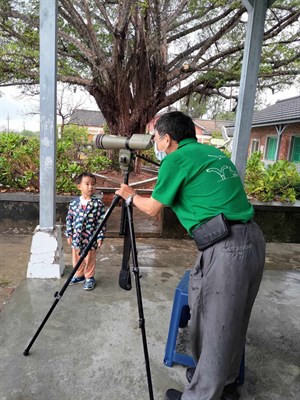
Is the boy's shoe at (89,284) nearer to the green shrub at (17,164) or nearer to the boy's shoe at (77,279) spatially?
the boy's shoe at (77,279)

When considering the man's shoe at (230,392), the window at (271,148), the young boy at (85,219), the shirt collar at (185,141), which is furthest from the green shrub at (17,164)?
the window at (271,148)

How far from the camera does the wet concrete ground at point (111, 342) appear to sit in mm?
1672

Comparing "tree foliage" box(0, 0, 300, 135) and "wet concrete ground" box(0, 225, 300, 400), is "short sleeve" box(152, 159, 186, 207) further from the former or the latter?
"tree foliage" box(0, 0, 300, 135)

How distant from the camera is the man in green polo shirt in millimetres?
1374

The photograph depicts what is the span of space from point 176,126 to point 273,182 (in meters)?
4.04

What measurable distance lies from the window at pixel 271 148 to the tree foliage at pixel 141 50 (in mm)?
5485

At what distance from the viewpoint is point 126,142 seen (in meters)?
1.78

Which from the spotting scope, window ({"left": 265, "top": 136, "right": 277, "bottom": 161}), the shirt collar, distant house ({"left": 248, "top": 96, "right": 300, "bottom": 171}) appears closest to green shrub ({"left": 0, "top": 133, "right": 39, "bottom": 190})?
the spotting scope

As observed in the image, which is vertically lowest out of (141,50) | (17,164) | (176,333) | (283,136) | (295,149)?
(176,333)

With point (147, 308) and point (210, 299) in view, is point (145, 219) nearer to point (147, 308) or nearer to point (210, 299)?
point (147, 308)

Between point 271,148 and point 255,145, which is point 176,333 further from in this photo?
point 255,145

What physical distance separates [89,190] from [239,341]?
1666mm

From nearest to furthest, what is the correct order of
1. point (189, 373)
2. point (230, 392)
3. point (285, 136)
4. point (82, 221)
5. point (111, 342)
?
point (230, 392) < point (189, 373) < point (111, 342) < point (82, 221) < point (285, 136)

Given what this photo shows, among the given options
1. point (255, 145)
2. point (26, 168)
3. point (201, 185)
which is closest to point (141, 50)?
point (26, 168)
